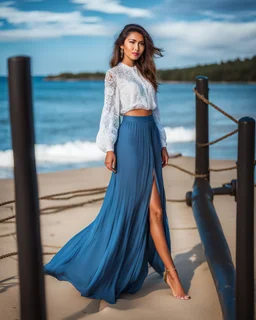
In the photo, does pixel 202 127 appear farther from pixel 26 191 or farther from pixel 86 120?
pixel 86 120

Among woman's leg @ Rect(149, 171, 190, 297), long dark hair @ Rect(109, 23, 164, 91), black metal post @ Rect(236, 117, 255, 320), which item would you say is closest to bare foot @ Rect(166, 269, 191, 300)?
woman's leg @ Rect(149, 171, 190, 297)

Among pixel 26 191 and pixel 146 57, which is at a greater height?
pixel 146 57

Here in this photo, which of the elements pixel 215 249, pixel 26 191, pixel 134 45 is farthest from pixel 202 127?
pixel 26 191

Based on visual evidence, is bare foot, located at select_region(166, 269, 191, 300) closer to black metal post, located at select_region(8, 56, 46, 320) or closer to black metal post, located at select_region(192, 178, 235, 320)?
black metal post, located at select_region(192, 178, 235, 320)

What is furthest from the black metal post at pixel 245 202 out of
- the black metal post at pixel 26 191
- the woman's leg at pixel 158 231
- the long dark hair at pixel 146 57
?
the long dark hair at pixel 146 57

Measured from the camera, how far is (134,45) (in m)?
2.77

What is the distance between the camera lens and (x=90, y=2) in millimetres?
27344

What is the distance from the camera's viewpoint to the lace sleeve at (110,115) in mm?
2709

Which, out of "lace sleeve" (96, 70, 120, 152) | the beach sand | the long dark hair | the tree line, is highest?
the tree line

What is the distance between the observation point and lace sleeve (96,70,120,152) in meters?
2.71

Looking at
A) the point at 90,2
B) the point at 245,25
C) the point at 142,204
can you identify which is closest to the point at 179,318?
the point at 142,204

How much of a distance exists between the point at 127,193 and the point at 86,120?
16864mm

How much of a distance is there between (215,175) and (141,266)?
3433 millimetres

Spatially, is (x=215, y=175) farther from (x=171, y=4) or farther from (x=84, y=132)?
(x=171, y=4)
